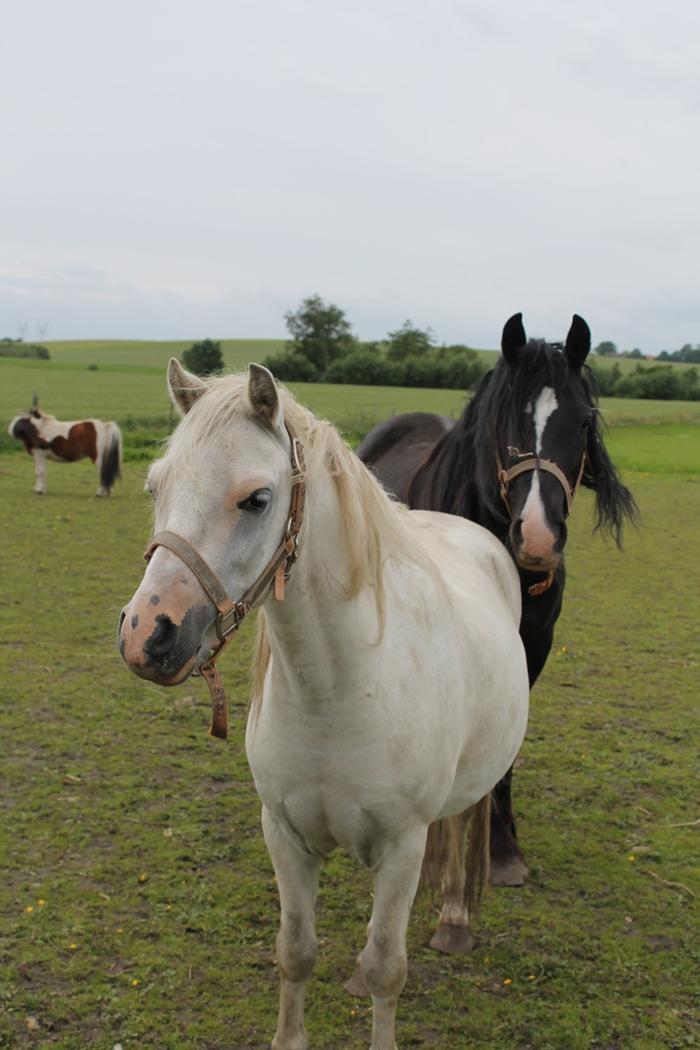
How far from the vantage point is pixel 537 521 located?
9.93ft

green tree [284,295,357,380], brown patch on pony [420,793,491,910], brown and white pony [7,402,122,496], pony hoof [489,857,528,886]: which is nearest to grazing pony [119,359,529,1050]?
brown patch on pony [420,793,491,910]

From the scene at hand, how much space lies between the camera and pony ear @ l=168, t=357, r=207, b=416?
201cm

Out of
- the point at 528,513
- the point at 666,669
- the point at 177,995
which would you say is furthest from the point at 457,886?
the point at 666,669

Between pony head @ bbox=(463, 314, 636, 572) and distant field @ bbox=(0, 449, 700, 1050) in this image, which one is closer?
distant field @ bbox=(0, 449, 700, 1050)

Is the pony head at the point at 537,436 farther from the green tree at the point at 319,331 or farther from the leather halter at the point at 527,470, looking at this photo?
the green tree at the point at 319,331

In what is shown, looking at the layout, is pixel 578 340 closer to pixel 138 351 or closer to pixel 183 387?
pixel 183 387

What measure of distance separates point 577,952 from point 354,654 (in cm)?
185

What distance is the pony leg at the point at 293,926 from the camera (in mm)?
2461

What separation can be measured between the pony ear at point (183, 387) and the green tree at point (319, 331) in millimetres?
48646

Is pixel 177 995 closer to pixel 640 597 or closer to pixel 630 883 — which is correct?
pixel 630 883

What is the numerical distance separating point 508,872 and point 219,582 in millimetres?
2599

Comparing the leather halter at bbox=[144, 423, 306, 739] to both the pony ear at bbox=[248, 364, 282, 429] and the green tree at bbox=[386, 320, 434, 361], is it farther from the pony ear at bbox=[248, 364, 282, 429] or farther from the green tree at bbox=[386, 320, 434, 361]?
the green tree at bbox=[386, 320, 434, 361]

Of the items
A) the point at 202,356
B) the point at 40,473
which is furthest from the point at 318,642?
the point at 202,356

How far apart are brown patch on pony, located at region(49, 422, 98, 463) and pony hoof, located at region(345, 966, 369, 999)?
12.3 m
